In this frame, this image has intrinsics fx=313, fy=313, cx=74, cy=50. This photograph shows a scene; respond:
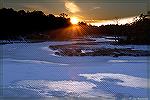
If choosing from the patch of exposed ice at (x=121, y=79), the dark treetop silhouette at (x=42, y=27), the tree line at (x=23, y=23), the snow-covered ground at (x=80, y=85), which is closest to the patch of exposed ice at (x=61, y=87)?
the snow-covered ground at (x=80, y=85)

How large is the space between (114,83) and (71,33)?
186 feet

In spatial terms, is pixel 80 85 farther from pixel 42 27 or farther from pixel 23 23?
pixel 42 27

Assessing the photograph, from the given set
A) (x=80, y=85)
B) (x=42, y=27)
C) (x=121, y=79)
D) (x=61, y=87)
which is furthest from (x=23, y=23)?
(x=61, y=87)

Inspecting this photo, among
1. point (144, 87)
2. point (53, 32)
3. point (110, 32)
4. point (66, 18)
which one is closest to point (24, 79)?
point (144, 87)

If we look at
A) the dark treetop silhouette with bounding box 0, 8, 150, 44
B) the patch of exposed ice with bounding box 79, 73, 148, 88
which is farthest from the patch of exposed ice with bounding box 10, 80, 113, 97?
the dark treetop silhouette with bounding box 0, 8, 150, 44

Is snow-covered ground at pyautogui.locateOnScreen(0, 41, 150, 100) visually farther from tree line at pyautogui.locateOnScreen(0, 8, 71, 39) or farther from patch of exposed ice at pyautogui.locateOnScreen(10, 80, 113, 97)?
tree line at pyautogui.locateOnScreen(0, 8, 71, 39)

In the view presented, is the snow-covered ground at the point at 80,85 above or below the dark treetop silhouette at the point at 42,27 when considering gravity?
below

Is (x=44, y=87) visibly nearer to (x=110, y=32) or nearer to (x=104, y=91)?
(x=104, y=91)

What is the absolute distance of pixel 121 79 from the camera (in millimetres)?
9680

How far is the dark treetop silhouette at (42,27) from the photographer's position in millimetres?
39594

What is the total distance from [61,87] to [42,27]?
4321 centimetres

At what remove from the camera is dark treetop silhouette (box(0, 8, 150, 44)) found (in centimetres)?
3959

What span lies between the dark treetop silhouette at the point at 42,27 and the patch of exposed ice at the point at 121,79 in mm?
26088

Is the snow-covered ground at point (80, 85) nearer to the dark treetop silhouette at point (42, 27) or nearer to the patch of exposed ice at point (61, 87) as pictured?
the patch of exposed ice at point (61, 87)
